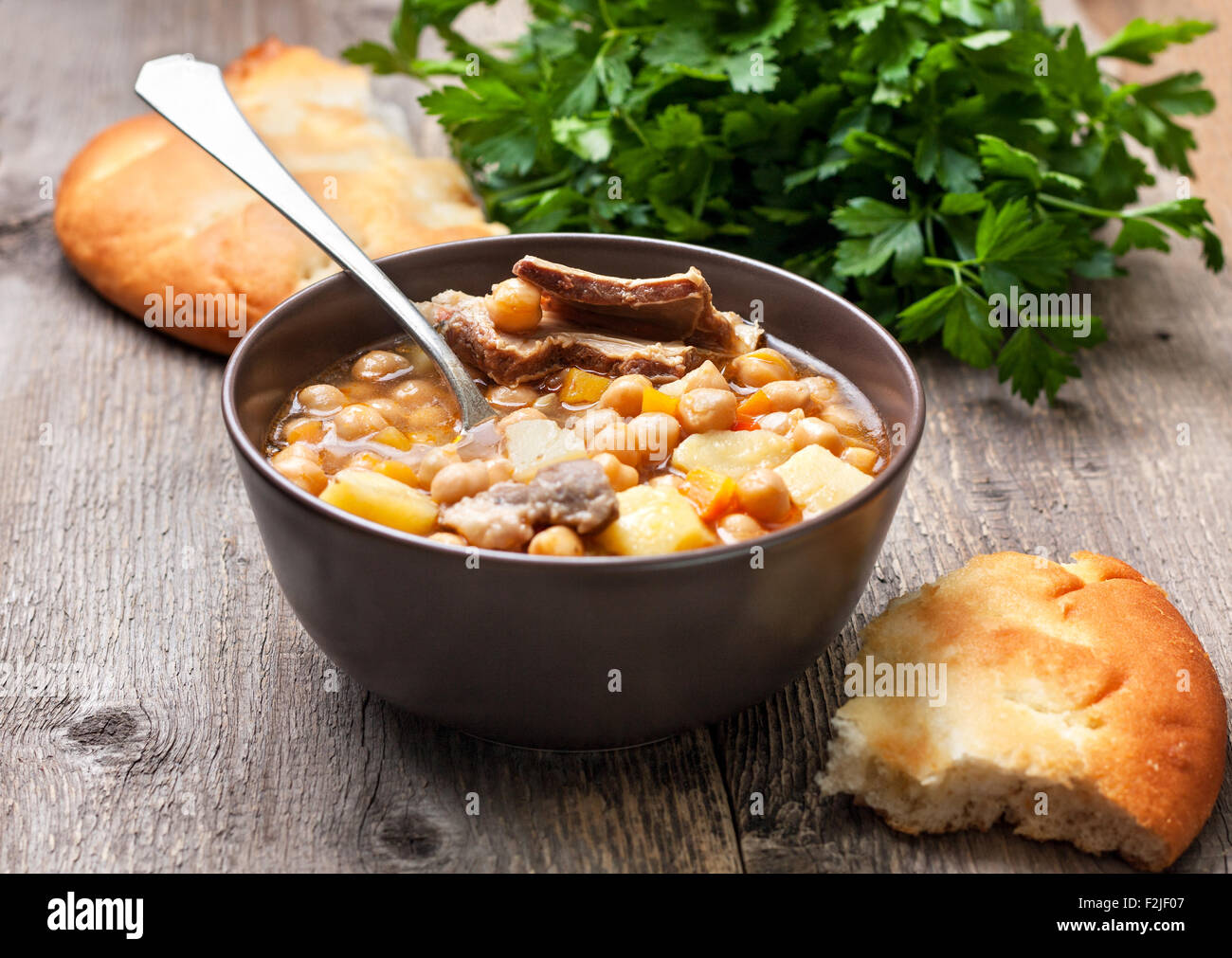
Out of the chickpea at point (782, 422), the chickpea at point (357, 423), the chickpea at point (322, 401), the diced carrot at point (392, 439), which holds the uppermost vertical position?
the chickpea at point (782, 422)

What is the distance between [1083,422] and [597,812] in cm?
204

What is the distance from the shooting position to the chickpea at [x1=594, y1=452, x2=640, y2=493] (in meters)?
2.41

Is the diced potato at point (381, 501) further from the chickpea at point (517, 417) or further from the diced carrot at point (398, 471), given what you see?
the chickpea at point (517, 417)

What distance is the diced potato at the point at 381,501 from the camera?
2.29 meters

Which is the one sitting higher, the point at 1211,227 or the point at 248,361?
the point at 248,361

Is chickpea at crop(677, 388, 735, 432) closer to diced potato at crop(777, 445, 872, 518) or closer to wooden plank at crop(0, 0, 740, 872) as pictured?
diced potato at crop(777, 445, 872, 518)

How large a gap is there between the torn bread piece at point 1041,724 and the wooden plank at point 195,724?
36 cm

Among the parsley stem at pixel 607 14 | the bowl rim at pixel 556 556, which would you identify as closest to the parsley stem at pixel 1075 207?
the bowl rim at pixel 556 556

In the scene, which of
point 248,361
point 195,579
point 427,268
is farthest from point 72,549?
point 427,268

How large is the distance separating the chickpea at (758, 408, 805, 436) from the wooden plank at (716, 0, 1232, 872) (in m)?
0.51

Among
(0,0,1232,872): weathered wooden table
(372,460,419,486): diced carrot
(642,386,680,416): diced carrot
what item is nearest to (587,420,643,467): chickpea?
(642,386,680,416): diced carrot

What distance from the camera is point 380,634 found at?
224 cm

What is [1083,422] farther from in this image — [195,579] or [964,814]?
[195,579]

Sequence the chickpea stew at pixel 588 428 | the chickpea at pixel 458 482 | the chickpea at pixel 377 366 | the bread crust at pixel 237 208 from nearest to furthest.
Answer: the chickpea stew at pixel 588 428 → the chickpea at pixel 458 482 → the chickpea at pixel 377 366 → the bread crust at pixel 237 208
